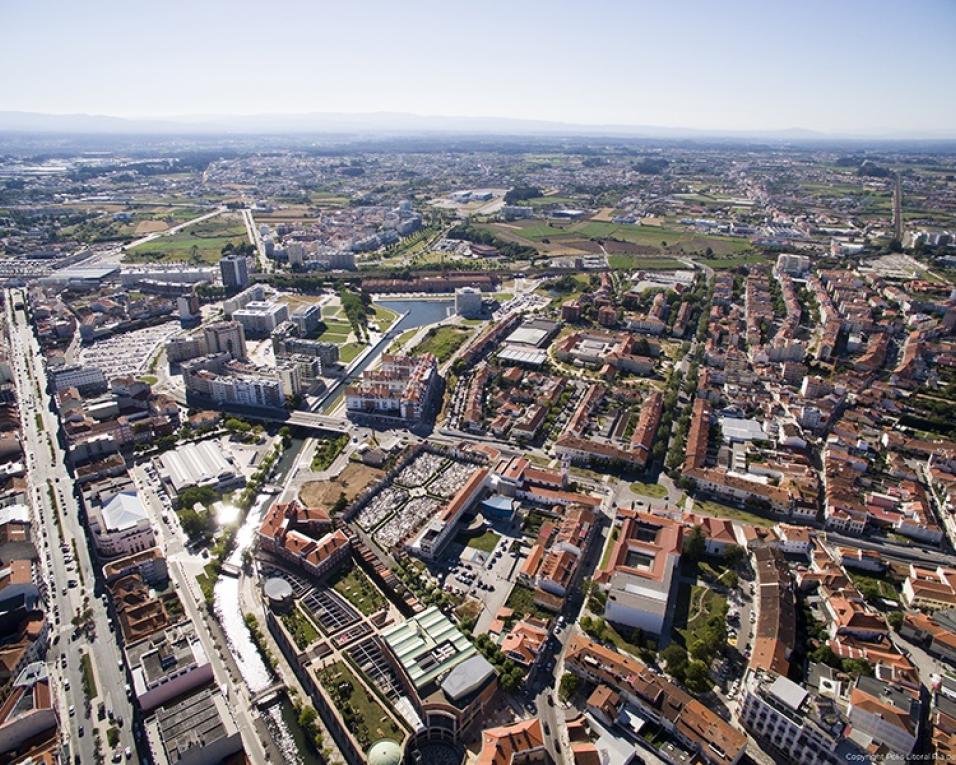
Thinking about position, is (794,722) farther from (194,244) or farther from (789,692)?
(194,244)

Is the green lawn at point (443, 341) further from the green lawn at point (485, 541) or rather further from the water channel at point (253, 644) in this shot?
the green lawn at point (485, 541)

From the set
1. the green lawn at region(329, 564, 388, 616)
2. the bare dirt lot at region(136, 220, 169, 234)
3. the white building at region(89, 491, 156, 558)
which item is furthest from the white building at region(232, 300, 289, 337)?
the bare dirt lot at region(136, 220, 169, 234)

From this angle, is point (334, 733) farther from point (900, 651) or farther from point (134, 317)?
point (134, 317)

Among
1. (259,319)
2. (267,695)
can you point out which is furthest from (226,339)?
(267,695)

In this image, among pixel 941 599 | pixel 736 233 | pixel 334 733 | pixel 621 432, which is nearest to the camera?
pixel 334 733

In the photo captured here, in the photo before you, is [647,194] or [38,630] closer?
[38,630]

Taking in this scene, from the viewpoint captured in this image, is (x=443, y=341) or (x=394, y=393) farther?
(x=443, y=341)

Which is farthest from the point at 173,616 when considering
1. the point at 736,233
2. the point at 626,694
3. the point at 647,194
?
the point at 647,194
